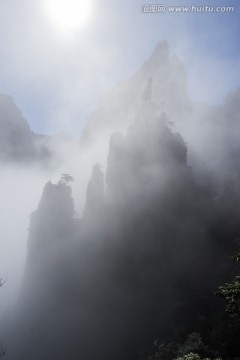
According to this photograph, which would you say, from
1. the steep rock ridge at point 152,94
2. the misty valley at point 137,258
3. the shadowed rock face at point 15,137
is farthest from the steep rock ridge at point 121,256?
the shadowed rock face at point 15,137

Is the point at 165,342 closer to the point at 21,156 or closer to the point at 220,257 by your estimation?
the point at 220,257

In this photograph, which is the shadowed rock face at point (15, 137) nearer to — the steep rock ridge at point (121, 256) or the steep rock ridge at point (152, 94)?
the steep rock ridge at point (152, 94)

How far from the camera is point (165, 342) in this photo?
66062 mm

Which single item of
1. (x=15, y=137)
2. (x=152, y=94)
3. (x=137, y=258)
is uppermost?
(x=152, y=94)

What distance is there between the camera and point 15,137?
6644 inches

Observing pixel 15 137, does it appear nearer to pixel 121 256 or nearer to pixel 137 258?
pixel 121 256

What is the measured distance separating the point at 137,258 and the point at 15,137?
105 meters

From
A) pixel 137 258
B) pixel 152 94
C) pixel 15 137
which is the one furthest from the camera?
pixel 15 137

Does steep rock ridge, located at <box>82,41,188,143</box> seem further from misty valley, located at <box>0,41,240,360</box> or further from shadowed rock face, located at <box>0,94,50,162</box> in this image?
misty valley, located at <box>0,41,240,360</box>

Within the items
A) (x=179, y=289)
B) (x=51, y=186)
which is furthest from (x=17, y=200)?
(x=179, y=289)

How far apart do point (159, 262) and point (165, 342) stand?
86.0 feet

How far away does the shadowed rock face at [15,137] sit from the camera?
166375 millimetres

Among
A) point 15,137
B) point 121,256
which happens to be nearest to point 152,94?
point 15,137

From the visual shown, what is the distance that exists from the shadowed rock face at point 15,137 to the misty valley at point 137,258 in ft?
154
